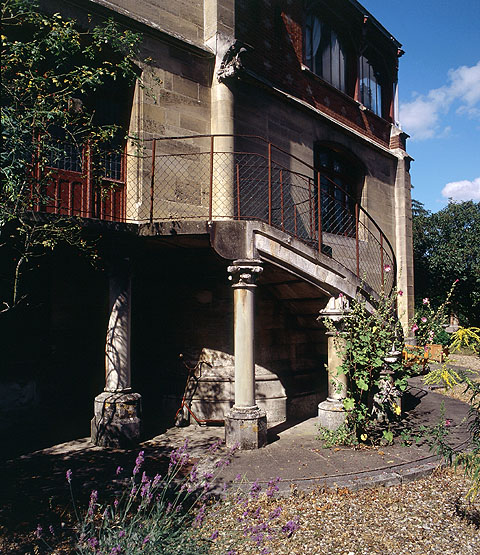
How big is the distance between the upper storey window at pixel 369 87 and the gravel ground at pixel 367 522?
10.5 m

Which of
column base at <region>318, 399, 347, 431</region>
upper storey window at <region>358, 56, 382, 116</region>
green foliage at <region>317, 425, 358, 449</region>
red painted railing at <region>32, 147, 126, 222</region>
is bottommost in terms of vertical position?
green foliage at <region>317, 425, 358, 449</region>

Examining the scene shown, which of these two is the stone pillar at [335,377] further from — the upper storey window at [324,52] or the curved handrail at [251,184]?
the upper storey window at [324,52]

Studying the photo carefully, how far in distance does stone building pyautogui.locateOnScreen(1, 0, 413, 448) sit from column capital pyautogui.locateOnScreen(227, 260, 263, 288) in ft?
0.05

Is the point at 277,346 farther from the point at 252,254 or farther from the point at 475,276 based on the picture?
the point at 475,276

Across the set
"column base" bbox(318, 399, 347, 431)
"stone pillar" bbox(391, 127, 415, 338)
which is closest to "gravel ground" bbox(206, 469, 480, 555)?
"column base" bbox(318, 399, 347, 431)

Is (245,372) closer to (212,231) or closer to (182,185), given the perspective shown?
(212,231)

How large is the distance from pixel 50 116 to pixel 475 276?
68.2 feet

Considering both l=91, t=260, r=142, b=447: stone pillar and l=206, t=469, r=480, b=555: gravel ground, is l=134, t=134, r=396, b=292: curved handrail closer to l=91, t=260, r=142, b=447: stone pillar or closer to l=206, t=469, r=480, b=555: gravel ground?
l=91, t=260, r=142, b=447: stone pillar

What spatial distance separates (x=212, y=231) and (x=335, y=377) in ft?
9.17

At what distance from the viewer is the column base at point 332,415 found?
6.59 m

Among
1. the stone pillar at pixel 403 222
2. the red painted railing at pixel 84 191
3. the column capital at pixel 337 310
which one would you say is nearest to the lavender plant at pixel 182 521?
the column capital at pixel 337 310

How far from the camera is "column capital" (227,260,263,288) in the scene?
6195 mm

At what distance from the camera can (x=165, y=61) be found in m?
7.65

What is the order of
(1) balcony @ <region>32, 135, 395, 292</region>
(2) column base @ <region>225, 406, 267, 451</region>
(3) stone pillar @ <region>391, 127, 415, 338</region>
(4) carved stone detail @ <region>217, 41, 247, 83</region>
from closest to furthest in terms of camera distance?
1. (2) column base @ <region>225, 406, 267, 451</region>
2. (1) balcony @ <region>32, 135, 395, 292</region>
3. (4) carved stone detail @ <region>217, 41, 247, 83</region>
4. (3) stone pillar @ <region>391, 127, 415, 338</region>
